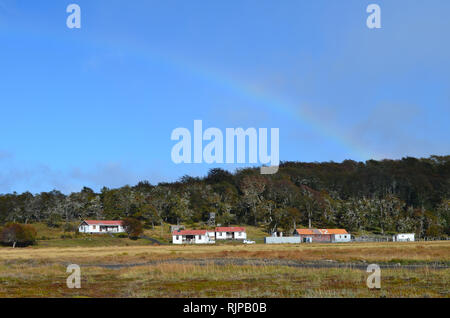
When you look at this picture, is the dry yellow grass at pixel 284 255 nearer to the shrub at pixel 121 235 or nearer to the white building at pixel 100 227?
the shrub at pixel 121 235

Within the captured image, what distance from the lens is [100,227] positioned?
441ft

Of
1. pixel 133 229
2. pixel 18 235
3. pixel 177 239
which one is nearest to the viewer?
pixel 18 235

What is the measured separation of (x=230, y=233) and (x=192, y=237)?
47.0 feet

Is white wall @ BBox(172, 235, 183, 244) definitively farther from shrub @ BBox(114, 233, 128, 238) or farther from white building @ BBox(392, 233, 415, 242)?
white building @ BBox(392, 233, 415, 242)

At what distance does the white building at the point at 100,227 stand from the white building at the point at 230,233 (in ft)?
94.1

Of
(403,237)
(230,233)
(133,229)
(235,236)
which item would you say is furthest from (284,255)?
(403,237)

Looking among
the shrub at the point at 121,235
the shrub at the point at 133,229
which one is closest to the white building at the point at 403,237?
the shrub at the point at 133,229

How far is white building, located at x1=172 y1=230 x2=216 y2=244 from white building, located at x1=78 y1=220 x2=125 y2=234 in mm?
23065

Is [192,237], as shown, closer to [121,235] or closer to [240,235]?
[240,235]

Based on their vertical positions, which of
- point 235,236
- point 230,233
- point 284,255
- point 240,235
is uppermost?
point 284,255

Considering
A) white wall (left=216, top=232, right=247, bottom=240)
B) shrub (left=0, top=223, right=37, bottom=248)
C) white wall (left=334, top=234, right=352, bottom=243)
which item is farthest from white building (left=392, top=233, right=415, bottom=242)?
shrub (left=0, top=223, right=37, bottom=248)

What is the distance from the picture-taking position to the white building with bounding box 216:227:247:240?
128875 millimetres
